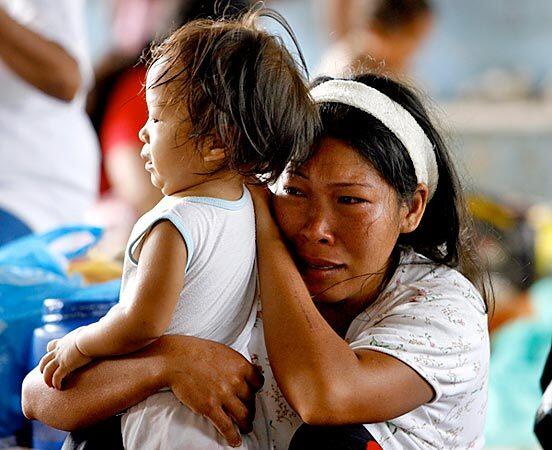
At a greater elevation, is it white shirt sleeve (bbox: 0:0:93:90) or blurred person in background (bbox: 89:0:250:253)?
white shirt sleeve (bbox: 0:0:93:90)

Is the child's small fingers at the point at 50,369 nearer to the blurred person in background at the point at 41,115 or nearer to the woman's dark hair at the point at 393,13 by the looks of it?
the blurred person in background at the point at 41,115

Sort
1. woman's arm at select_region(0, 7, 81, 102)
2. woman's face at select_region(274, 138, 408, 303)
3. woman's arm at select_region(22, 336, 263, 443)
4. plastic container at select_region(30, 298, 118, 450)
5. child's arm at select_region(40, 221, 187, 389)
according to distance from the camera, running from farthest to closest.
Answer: woman's arm at select_region(0, 7, 81, 102)
plastic container at select_region(30, 298, 118, 450)
woman's face at select_region(274, 138, 408, 303)
woman's arm at select_region(22, 336, 263, 443)
child's arm at select_region(40, 221, 187, 389)

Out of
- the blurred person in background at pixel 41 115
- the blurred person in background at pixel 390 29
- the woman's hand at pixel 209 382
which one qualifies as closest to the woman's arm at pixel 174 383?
the woman's hand at pixel 209 382

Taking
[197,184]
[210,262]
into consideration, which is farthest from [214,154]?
[210,262]

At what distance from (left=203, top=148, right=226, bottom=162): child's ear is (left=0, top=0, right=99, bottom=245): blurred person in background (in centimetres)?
123

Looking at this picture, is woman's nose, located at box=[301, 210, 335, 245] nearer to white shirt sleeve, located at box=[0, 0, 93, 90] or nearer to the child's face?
the child's face

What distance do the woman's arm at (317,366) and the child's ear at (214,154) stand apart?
6.7 inches

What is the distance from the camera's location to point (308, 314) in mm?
1537

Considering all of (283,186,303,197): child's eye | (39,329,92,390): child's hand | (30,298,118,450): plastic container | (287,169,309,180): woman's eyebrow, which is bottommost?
(30,298,118,450): plastic container

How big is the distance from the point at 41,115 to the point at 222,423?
1442mm

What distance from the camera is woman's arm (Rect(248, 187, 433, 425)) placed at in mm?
1463

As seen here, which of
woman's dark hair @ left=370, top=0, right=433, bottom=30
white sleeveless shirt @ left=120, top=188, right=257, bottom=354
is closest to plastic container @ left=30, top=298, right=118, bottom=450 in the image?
white sleeveless shirt @ left=120, top=188, right=257, bottom=354

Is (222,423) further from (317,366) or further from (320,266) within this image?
(320,266)

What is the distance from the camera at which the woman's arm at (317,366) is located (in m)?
1.46
